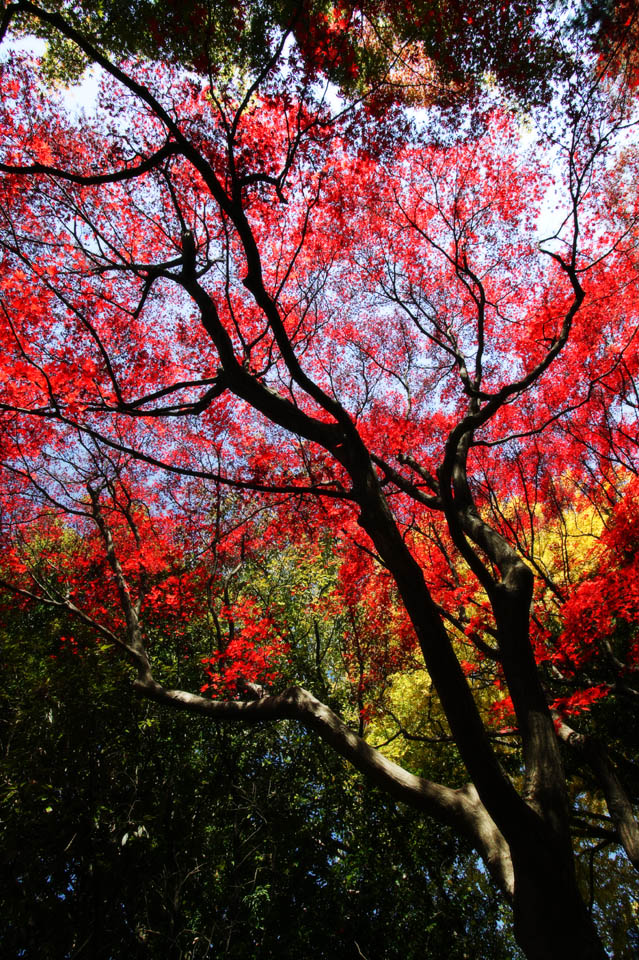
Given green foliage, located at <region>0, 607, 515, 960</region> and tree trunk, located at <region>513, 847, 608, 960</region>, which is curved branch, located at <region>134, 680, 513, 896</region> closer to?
tree trunk, located at <region>513, 847, 608, 960</region>

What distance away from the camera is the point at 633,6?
5.20 m

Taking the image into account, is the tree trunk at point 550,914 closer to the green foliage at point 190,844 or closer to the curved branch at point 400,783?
the curved branch at point 400,783

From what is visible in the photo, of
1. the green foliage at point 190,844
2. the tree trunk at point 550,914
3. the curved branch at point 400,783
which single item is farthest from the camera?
the green foliage at point 190,844

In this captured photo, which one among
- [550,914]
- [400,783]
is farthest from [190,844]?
[550,914]

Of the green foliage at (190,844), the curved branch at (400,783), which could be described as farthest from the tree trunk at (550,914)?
the green foliage at (190,844)

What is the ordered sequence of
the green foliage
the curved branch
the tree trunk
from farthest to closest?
the green foliage < the curved branch < the tree trunk

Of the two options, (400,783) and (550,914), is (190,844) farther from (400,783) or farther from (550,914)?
(550,914)

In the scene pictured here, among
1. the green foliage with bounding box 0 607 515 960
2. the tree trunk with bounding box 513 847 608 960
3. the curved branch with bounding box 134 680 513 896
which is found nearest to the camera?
the tree trunk with bounding box 513 847 608 960

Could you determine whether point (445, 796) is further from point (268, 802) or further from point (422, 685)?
point (422, 685)

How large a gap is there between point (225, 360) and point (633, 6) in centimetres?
667

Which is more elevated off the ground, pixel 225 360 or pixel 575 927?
pixel 225 360

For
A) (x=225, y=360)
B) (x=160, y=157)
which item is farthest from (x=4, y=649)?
(x=160, y=157)

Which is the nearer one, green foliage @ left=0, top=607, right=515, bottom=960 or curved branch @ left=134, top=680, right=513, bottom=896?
curved branch @ left=134, top=680, right=513, bottom=896

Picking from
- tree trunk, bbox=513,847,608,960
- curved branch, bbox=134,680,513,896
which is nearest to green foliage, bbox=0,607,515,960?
curved branch, bbox=134,680,513,896
